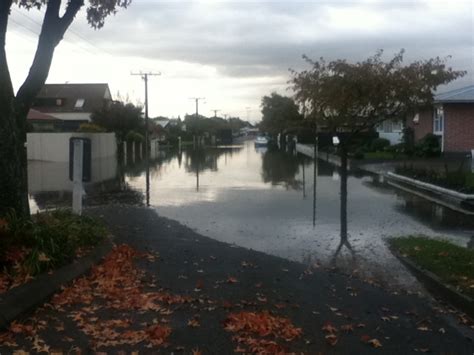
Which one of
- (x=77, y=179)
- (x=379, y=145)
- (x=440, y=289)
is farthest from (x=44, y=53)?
(x=379, y=145)

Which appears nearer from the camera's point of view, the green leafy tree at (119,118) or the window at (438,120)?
the window at (438,120)

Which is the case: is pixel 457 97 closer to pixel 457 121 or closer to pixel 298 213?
pixel 457 121

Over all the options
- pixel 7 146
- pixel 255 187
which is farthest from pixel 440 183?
pixel 7 146

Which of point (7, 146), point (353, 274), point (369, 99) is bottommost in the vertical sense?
point (353, 274)

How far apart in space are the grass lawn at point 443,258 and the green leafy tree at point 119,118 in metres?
46.5

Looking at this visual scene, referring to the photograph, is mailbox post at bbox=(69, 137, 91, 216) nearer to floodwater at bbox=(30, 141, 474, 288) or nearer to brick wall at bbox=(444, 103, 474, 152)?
floodwater at bbox=(30, 141, 474, 288)

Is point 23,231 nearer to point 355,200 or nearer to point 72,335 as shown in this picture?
point 72,335

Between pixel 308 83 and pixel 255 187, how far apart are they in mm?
8683

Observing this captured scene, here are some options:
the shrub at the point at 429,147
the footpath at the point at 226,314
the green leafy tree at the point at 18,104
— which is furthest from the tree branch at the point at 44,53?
the shrub at the point at 429,147

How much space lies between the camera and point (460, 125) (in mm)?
36125

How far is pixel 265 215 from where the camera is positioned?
15.6 m

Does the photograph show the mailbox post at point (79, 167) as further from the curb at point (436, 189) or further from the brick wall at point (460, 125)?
the brick wall at point (460, 125)

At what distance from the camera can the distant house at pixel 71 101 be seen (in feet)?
245

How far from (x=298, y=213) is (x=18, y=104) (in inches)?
341
